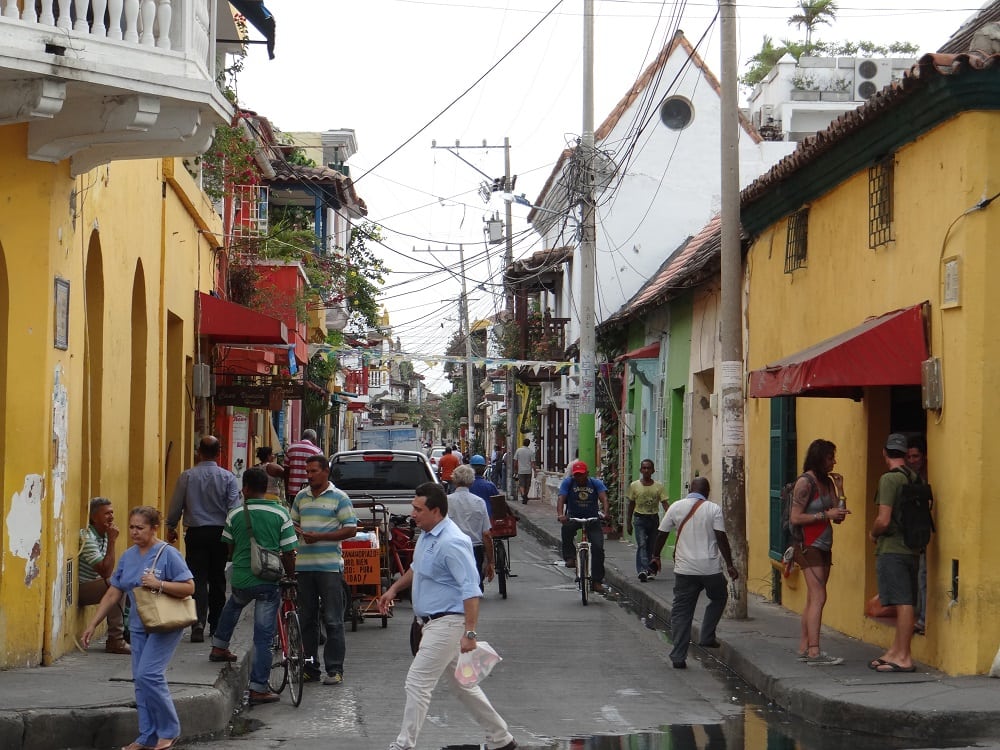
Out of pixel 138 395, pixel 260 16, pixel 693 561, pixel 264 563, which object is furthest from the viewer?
pixel 260 16

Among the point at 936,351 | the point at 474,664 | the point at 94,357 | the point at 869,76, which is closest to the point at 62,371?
the point at 94,357

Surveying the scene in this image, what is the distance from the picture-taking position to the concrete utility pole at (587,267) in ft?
77.7

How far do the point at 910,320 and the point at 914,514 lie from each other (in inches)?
61.5

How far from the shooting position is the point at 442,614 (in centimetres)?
795

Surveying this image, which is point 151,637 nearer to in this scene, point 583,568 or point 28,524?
point 28,524

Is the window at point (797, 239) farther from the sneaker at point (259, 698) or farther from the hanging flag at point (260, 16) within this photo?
the sneaker at point (259, 698)

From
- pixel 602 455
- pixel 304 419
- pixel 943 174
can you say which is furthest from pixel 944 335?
pixel 304 419

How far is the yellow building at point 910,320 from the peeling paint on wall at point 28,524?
5.93 m

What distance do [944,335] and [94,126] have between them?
655 cm

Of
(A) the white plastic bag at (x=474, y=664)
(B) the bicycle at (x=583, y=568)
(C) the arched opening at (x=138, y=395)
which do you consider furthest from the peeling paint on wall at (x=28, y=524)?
(B) the bicycle at (x=583, y=568)

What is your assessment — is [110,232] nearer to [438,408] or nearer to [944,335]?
[944,335]

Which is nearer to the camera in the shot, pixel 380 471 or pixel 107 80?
pixel 107 80

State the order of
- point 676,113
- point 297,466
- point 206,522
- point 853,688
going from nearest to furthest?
point 853,688 < point 206,522 < point 297,466 < point 676,113

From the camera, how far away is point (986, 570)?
9672 mm
